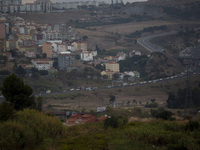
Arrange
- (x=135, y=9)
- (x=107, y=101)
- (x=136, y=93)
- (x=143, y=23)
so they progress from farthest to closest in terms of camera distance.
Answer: (x=135, y=9), (x=143, y=23), (x=136, y=93), (x=107, y=101)

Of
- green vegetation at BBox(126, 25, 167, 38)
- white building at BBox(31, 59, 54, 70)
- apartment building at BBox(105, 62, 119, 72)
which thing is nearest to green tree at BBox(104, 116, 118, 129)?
white building at BBox(31, 59, 54, 70)

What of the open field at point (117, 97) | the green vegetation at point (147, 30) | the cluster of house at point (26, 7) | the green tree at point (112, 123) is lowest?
the open field at point (117, 97)

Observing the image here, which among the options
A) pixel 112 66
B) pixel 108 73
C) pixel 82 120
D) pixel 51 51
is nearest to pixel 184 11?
pixel 112 66

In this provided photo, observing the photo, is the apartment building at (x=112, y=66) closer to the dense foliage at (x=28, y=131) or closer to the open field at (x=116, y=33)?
the open field at (x=116, y=33)


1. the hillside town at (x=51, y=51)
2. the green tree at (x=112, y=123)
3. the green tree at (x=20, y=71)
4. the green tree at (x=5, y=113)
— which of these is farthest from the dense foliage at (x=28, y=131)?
the hillside town at (x=51, y=51)

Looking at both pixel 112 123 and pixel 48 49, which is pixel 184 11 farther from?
pixel 112 123

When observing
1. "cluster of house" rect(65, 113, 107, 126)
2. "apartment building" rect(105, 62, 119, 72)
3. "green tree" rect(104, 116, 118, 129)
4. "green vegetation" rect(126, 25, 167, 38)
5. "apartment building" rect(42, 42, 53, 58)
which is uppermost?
"green tree" rect(104, 116, 118, 129)

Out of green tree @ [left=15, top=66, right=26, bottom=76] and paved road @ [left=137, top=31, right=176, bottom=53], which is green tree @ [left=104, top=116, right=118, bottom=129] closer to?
green tree @ [left=15, top=66, right=26, bottom=76]

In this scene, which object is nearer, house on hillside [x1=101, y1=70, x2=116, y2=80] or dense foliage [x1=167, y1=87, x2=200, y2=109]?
dense foliage [x1=167, y1=87, x2=200, y2=109]

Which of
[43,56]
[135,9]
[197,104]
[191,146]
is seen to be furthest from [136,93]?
[135,9]

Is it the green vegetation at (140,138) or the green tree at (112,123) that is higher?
the green vegetation at (140,138)

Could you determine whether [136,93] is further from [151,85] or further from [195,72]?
[195,72]
